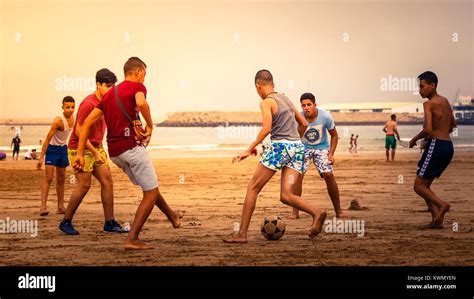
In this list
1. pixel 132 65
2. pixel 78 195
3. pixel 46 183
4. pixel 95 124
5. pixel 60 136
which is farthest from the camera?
pixel 46 183

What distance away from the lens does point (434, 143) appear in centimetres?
1158

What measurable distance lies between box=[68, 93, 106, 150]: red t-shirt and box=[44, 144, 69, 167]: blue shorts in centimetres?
174

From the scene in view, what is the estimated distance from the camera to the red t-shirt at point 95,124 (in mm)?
10938

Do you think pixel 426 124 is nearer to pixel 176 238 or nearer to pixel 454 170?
pixel 176 238

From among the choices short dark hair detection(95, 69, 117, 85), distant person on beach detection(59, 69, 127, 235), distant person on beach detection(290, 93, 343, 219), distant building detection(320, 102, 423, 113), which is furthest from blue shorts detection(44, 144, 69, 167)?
distant building detection(320, 102, 423, 113)

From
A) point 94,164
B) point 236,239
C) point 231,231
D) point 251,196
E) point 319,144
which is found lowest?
point 231,231

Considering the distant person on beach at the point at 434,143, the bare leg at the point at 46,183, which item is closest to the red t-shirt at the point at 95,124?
the bare leg at the point at 46,183

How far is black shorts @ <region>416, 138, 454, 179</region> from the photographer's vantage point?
11.5 m

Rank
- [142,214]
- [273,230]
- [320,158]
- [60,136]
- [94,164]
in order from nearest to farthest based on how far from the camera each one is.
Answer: [142,214], [273,230], [94,164], [320,158], [60,136]

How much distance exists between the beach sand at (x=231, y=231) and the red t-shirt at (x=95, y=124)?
4.02 feet

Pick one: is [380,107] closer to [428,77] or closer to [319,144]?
[319,144]

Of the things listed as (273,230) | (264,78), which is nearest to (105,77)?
(264,78)

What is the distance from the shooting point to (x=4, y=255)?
9.36 meters

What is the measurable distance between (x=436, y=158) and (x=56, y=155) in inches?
229
